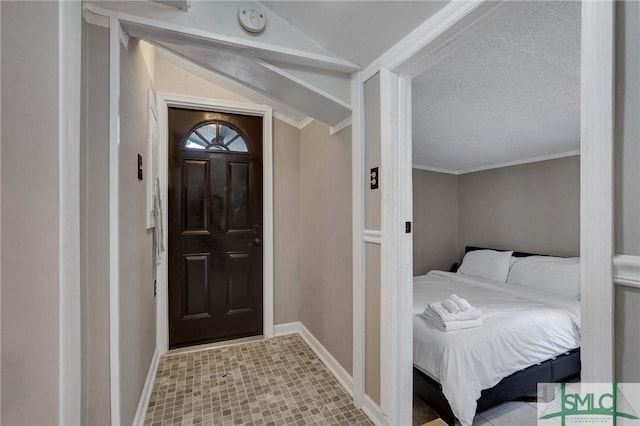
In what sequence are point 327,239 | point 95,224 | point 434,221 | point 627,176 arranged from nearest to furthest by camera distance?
point 627,176, point 95,224, point 327,239, point 434,221

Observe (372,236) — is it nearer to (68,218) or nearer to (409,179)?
(409,179)

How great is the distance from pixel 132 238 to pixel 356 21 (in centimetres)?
167

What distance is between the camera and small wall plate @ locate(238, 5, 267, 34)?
150 centimetres

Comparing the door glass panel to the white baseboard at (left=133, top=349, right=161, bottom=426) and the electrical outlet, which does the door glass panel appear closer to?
the electrical outlet

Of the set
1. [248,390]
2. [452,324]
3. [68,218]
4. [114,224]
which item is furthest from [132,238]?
[452,324]

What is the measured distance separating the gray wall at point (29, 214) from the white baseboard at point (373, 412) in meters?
1.49

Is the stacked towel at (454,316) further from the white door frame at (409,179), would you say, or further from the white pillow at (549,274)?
the white pillow at (549,274)

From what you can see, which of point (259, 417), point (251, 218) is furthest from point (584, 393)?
point (251, 218)

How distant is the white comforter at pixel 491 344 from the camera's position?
5.30 feet

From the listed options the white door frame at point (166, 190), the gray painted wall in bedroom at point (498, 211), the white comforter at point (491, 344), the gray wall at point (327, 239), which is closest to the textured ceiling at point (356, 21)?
the gray wall at point (327, 239)

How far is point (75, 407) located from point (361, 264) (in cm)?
138

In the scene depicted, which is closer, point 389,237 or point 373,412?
point 389,237

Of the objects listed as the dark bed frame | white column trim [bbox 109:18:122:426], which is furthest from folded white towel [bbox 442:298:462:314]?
white column trim [bbox 109:18:122:426]

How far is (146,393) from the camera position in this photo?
1.85 metres
